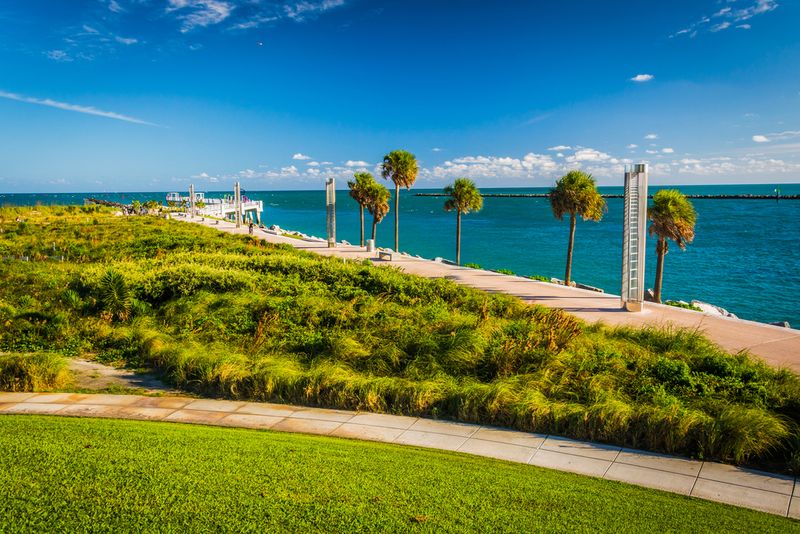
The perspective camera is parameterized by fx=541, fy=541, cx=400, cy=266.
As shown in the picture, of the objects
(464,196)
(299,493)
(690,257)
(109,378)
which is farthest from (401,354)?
(690,257)

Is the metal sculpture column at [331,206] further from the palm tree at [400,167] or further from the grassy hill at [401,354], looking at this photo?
the grassy hill at [401,354]

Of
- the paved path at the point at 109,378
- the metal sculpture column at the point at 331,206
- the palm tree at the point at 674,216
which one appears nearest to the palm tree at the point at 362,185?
the metal sculpture column at the point at 331,206

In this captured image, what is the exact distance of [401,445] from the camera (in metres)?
6.60

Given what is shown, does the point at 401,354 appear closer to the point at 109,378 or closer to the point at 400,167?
the point at 109,378

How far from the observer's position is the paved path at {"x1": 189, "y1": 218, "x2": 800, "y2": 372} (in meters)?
11.5

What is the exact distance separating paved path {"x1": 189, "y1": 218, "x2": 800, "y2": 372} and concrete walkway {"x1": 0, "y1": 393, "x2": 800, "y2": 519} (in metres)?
5.68

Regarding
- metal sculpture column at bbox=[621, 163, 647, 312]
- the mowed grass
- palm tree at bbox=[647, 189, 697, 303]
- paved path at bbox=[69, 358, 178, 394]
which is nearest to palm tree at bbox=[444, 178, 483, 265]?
palm tree at bbox=[647, 189, 697, 303]

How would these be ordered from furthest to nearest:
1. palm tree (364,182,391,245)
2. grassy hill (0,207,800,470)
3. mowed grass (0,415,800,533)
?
palm tree (364,182,391,245) → grassy hill (0,207,800,470) → mowed grass (0,415,800,533)

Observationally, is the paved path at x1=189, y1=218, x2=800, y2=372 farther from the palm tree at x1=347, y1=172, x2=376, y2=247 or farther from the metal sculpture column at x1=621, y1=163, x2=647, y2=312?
the palm tree at x1=347, y1=172, x2=376, y2=247

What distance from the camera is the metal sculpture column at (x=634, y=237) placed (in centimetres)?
1572

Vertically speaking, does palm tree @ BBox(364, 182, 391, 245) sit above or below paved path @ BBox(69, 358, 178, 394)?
above

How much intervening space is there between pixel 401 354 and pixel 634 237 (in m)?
9.61

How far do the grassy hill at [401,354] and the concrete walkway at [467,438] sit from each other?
0.33 m

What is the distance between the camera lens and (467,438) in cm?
690
